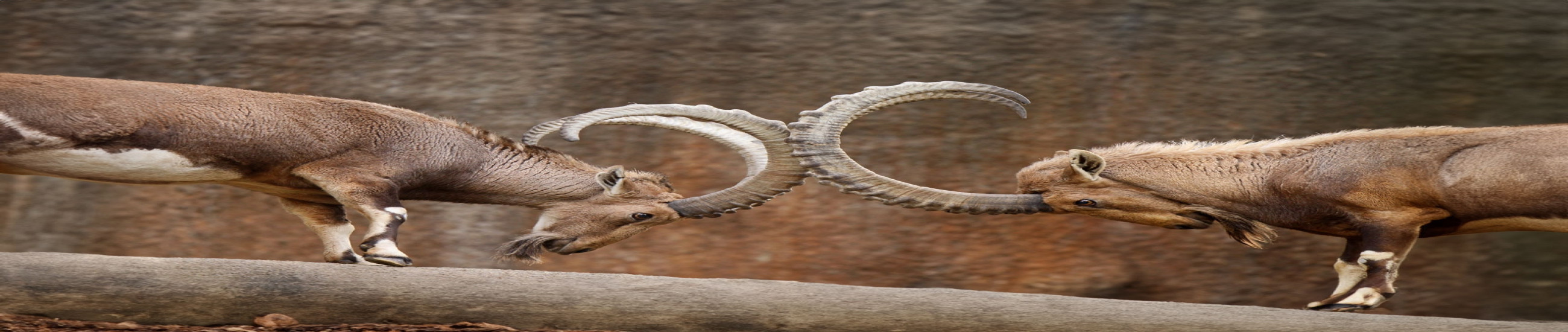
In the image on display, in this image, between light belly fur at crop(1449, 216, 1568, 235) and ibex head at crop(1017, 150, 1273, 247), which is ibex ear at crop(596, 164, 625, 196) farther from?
light belly fur at crop(1449, 216, 1568, 235)

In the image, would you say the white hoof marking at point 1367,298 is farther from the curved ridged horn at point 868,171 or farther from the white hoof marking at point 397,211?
the white hoof marking at point 397,211

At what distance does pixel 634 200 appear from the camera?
618 centimetres

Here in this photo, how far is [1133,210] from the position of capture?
575 cm

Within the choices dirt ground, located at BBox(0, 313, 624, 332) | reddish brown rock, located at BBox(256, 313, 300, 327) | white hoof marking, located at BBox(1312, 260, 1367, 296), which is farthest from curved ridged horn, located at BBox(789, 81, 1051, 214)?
reddish brown rock, located at BBox(256, 313, 300, 327)

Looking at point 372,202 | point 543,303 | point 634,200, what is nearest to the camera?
point 543,303

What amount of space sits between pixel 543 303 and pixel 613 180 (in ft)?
3.98

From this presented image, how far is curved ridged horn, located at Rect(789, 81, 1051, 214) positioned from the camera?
5.90 metres

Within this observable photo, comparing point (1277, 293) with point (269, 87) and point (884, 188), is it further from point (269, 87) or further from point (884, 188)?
point (269, 87)

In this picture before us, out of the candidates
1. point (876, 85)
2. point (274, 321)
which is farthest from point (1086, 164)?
point (274, 321)

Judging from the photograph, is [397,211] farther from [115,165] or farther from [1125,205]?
[1125,205]

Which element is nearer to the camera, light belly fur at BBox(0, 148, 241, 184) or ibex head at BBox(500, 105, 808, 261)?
light belly fur at BBox(0, 148, 241, 184)

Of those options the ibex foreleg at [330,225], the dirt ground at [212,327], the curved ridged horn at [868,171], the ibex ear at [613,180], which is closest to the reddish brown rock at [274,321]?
the dirt ground at [212,327]

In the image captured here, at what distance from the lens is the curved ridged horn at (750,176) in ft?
20.0

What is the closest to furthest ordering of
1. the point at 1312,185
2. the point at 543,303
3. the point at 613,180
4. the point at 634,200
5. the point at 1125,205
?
the point at 543,303 → the point at 1312,185 → the point at 1125,205 → the point at 613,180 → the point at 634,200
